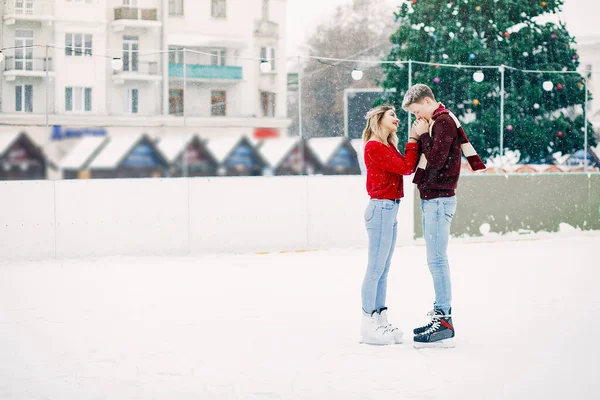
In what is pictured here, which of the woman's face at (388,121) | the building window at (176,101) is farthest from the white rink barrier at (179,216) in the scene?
the woman's face at (388,121)

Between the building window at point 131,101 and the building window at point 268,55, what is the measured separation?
151 cm

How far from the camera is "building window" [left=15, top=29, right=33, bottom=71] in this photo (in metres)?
9.12

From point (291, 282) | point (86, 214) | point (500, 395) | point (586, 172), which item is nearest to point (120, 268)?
point (86, 214)

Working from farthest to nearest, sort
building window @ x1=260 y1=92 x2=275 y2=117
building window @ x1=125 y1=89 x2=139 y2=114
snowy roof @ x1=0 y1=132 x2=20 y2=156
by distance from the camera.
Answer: building window @ x1=260 y1=92 x2=275 y2=117, building window @ x1=125 y1=89 x2=139 y2=114, snowy roof @ x1=0 y1=132 x2=20 y2=156

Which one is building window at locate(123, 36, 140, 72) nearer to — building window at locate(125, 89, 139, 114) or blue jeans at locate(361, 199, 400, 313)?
building window at locate(125, 89, 139, 114)

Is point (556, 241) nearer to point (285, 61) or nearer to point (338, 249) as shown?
point (338, 249)

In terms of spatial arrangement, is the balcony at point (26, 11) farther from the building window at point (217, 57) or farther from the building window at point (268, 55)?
the building window at point (268, 55)

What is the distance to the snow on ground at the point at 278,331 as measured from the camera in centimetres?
410

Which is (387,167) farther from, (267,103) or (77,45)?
(77,45)

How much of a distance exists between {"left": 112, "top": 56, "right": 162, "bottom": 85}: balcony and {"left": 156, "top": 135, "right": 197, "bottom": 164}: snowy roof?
0.64 m

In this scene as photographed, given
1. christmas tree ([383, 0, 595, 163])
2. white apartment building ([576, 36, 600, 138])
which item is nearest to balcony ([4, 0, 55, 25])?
christmas tree ([383, 0, 595, 163])

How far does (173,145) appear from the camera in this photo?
9.57 meters

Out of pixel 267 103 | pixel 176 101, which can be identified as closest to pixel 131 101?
pixel 176 101

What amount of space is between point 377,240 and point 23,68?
540 centimetres
